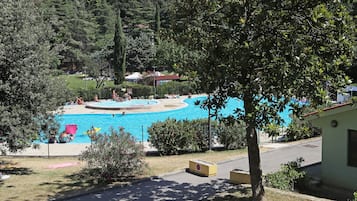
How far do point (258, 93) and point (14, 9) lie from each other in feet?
28.0

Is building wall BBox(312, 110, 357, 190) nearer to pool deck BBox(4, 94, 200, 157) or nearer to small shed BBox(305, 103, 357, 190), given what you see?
small shed BBox(305, 103, 357, 190)

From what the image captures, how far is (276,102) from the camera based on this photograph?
8242 millimetres

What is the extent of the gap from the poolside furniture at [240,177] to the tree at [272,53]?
4.35 m

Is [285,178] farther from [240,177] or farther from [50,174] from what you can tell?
[50,174]

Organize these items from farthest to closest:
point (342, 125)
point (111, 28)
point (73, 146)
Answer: point (111, 28), point (73, 146), point (342, 125)

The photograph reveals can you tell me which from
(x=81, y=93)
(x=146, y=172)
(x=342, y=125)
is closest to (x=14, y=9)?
(x=146, y=172)

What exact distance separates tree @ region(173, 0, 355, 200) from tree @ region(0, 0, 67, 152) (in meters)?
6.51

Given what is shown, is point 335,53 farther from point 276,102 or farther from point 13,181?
point 13,181

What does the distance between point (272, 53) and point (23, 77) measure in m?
8.07

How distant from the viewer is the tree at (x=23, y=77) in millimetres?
12711

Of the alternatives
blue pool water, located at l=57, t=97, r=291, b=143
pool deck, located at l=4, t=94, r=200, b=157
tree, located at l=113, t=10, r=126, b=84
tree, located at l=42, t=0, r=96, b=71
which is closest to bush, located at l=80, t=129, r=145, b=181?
pool deck, located at l=4, t=94, r=200, b=157

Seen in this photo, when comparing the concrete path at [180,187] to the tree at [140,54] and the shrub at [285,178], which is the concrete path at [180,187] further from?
the tree at [140,54]

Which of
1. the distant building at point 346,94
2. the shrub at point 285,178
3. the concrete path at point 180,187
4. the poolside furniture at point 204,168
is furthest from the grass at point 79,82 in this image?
the shrub at point 285,178

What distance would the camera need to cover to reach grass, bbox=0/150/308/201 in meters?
11.9
